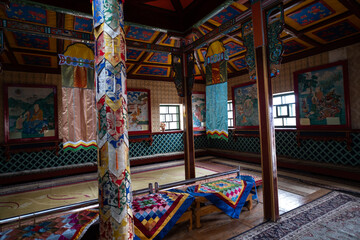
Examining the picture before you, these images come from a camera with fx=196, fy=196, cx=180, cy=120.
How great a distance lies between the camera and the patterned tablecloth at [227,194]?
3264 millimetres

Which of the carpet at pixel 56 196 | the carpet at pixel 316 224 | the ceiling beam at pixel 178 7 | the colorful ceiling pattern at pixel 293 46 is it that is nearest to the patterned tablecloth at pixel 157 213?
the carpet at pixel 316 224

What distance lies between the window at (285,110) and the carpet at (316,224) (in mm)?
3584

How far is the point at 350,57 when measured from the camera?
17.8 ft

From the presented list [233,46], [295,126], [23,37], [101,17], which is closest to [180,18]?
[233,46]

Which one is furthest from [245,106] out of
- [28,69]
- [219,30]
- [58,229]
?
[28,69]

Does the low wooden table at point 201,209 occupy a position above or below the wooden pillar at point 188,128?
below

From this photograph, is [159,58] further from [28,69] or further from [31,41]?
[28,69]

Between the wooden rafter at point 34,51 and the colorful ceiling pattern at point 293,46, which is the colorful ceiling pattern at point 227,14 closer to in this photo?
the colorful ceiling pattern at point 293,46

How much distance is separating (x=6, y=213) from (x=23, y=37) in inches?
172

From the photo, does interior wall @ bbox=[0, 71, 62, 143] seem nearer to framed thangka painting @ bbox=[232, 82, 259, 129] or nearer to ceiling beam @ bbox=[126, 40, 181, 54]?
ceiling beam @ bbox=[126, 40, 181, 54]

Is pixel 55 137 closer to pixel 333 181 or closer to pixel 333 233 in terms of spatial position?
pixel 333 233

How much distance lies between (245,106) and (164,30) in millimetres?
5027

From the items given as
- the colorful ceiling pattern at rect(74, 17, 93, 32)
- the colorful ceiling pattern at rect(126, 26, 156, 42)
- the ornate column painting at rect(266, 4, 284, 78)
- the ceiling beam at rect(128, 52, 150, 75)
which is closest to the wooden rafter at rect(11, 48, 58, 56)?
the colorful ceiling pattern at rect(74, 17, 93, 32)

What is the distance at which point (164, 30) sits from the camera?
4559 mm
